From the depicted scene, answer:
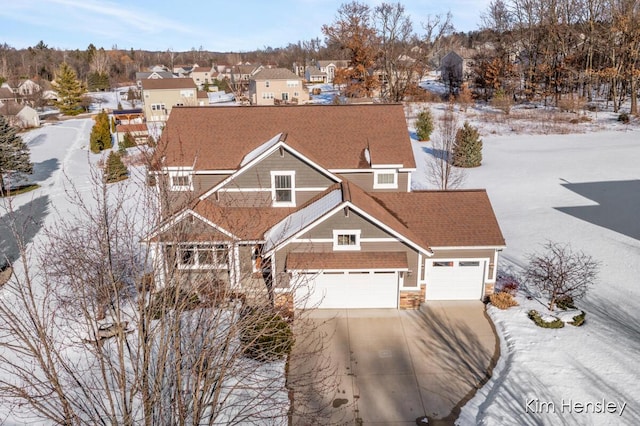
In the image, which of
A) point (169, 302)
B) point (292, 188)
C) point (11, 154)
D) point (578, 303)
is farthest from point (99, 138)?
point (578, 303)

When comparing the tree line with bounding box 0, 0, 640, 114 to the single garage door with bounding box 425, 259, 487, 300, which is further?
the tree line with bounding box 0, 0, 640, 114

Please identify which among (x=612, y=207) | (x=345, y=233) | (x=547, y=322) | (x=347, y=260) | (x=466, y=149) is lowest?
(x=547, y=322)

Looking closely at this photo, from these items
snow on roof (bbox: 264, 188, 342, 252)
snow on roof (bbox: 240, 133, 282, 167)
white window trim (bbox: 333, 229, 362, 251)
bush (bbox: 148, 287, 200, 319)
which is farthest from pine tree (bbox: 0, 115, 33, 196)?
bush (bbox: 148, 287, 200, 319)

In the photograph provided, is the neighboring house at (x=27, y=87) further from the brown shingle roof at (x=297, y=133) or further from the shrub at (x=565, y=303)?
the shrub at (x=565, y=303)

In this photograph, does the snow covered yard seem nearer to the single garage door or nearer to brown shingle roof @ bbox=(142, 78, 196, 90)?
the single garage door

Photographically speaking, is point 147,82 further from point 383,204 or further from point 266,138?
point 383,204

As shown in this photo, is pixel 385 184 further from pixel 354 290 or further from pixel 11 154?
pixel 11 154
